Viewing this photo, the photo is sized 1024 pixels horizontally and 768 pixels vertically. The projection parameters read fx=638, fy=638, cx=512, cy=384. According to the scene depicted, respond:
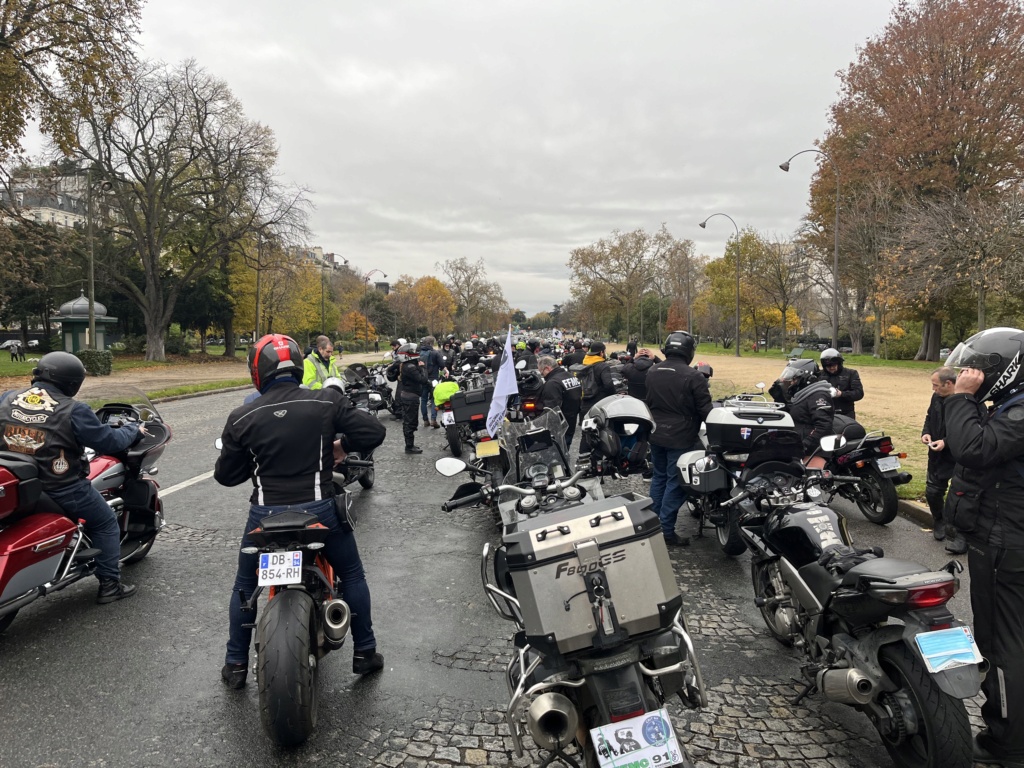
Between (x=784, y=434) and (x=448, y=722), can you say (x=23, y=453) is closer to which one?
(x=448, y=722)

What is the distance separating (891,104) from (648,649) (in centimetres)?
3653

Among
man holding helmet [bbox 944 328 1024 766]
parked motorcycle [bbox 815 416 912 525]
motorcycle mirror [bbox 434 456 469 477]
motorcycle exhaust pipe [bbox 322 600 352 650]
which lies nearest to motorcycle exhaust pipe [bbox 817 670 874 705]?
man holding helmet [bbox 944 328 1024 766]

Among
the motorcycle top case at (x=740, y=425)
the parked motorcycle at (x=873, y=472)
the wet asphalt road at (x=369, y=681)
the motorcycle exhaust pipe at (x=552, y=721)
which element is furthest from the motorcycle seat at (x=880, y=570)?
the parked motorcycle at (x=873, y=472)

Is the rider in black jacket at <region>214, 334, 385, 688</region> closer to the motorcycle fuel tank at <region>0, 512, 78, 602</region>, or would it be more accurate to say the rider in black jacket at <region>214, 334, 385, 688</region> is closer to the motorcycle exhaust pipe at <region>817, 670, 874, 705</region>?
the motorcycle fuel tank at <region>0, 512, 78, 602</region>

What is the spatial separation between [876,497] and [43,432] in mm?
7135

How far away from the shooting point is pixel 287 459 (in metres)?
3.29

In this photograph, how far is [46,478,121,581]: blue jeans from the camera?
4.19 metres

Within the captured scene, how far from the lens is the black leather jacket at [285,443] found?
3.26 metres

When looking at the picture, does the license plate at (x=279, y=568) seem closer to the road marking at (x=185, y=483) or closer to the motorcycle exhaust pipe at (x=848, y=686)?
the motorcycle exhaust pipe at (x=848, y=686)

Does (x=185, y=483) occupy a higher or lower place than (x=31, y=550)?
lower

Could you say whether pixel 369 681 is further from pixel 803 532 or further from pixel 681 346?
pixel 681 346

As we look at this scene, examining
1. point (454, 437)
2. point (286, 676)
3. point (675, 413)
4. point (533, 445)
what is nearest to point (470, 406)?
point (454, 437)

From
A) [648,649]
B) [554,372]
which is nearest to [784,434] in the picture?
[648,649]

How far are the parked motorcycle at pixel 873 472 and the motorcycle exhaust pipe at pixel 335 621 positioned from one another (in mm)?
4792
